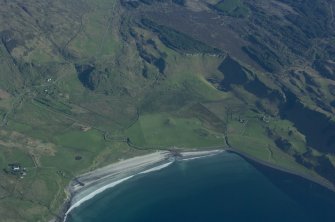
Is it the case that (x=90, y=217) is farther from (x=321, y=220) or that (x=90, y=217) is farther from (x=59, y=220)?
(x=321, y=220)

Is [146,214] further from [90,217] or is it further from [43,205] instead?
[43,205]

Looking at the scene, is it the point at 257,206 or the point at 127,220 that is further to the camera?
the point at 257,206

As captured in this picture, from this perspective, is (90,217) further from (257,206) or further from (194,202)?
(257,206)

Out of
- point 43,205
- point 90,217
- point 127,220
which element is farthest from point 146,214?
point 43,205

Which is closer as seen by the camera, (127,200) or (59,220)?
(59,220)

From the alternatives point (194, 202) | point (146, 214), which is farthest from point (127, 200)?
point (194, 202)

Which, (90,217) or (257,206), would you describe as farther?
(257,206)

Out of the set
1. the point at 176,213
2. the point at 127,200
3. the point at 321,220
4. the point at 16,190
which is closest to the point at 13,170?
the point at 16,190
